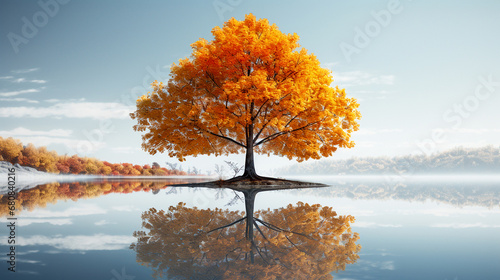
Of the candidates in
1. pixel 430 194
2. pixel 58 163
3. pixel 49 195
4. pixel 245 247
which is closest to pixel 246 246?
pixel 245 247

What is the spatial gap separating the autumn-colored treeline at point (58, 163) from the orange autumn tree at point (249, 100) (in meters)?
36.2

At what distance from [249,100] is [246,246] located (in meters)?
17.4

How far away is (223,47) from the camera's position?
2156 centimetres

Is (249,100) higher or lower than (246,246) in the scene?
higher

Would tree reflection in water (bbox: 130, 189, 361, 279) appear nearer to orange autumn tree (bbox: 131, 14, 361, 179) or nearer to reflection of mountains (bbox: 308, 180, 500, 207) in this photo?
reflection of mountains (bbox: 308, 180, 500, 207)

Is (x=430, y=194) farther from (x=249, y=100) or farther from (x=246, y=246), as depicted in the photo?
(x=246, y=246)

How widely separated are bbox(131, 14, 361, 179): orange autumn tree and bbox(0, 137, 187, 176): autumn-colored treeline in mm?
36247

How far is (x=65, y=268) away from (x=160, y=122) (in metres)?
21.3

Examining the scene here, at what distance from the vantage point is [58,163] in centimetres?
5716

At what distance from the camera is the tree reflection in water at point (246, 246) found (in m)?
4.28

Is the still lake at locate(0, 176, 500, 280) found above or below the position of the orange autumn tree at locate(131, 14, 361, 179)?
below

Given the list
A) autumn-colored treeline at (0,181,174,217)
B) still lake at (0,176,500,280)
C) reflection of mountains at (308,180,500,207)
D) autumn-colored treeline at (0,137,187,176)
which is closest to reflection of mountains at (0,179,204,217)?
autumn-colored treeline at (0,181,174,217)

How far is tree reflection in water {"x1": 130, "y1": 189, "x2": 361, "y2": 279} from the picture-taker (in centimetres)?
428

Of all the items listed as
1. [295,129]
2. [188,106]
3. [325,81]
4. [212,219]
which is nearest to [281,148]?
[295,129]
